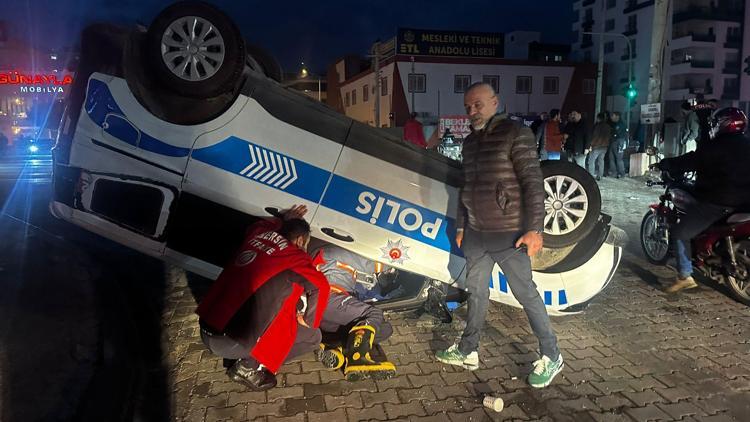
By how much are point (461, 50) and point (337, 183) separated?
1548 inches

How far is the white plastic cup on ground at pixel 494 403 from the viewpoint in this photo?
9.95 feet

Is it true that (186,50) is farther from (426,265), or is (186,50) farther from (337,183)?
(426,265)

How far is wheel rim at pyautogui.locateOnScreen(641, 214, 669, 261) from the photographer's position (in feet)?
19.1

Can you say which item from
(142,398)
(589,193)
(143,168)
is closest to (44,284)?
(143,168)

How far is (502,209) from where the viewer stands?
3.14 m

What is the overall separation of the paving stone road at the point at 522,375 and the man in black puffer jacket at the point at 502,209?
0.31 meters

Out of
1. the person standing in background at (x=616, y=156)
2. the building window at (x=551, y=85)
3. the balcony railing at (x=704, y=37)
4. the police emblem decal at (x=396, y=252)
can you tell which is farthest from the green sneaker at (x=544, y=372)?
the balcony railing at (x=704, y=37)

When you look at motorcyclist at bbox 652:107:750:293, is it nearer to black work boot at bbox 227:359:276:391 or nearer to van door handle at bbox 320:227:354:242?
van door handle at bbox 320:227:354:242

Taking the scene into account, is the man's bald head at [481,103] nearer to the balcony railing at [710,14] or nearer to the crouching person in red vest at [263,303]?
the crouching person in red vest at [263,303]

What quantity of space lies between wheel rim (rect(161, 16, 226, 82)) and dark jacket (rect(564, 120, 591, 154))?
10.2 m

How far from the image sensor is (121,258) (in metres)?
6.64

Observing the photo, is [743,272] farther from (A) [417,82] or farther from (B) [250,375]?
(A) [417,82]

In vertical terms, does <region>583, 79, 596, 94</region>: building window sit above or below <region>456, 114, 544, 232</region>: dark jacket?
above

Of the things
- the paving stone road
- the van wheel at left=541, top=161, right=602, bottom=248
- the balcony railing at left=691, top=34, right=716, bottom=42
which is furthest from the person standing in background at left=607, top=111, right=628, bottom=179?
the balcony railing at left=691, top=34, right=716, bottom=42
